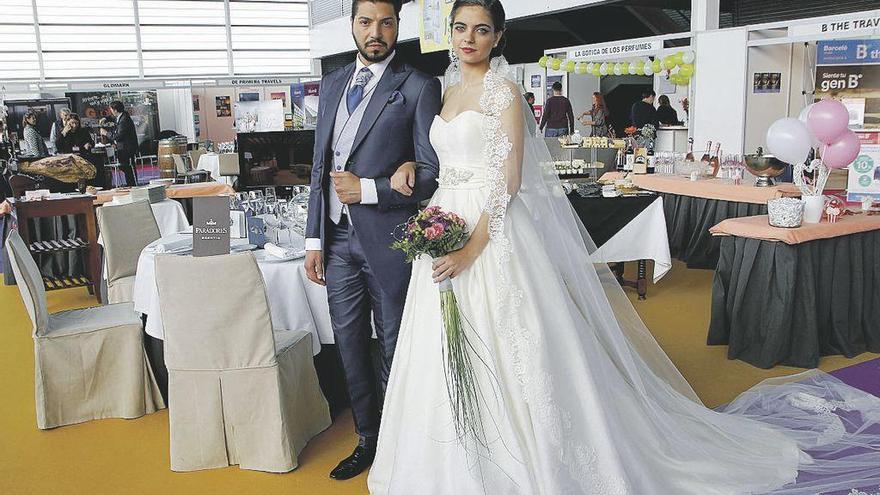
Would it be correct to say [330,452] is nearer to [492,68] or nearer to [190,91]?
[492,68]

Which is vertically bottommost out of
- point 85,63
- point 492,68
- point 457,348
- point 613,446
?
point 613,446

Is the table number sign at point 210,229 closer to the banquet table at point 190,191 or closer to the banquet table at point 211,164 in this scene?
the banquet table at point 190,191

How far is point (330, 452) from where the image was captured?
10.5 ft

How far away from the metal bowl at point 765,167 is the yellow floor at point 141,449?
1.76 metres

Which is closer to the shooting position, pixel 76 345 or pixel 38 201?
pixel 76 345

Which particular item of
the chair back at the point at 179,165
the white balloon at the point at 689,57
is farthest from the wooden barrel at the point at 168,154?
the white balloon at the point at 689,57

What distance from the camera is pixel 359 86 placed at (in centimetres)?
265

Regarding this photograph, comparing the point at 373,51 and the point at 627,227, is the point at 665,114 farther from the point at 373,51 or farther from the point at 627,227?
the point at 373,51

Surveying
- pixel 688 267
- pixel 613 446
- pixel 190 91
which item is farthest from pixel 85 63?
pixel 613 446

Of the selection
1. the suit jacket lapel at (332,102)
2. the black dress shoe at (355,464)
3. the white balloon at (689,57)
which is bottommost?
the black dress shoe at (355,464)

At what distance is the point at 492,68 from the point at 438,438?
1230 mm

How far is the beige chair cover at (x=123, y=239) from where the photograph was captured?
4.57 m

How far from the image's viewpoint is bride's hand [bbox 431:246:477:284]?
90.4 inches

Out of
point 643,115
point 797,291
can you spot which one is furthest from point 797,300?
point 643,115
